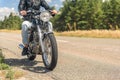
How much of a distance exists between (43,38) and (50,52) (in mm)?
421

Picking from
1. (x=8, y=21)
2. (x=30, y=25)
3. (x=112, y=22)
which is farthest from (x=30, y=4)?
(x=8, y=21)

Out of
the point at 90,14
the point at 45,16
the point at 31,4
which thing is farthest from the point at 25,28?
the point at 90,14

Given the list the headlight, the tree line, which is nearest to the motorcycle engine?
the headlight

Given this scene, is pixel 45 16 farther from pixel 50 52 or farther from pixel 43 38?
pixel 50 52

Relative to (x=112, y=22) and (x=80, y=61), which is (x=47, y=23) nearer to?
(x=80, y=61)

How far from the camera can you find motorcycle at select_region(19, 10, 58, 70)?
306 inches

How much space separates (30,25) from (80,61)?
1.83 metres

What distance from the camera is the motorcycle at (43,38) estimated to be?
7782mm

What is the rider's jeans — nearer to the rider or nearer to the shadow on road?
the rider

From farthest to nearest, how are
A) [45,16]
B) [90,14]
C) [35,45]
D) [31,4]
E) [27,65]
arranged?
[90,14] → [27,65] → [31,4] → [35,45] → [45,16]

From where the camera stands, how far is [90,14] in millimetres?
64375

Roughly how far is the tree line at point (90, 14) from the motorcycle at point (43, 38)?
2090 inches

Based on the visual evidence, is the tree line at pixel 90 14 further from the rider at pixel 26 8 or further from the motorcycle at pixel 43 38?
the motorcycle at pixel 43 38

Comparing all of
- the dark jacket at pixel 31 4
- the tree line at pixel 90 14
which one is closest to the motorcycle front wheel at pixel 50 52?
the dark jacket at pixel 31 4
